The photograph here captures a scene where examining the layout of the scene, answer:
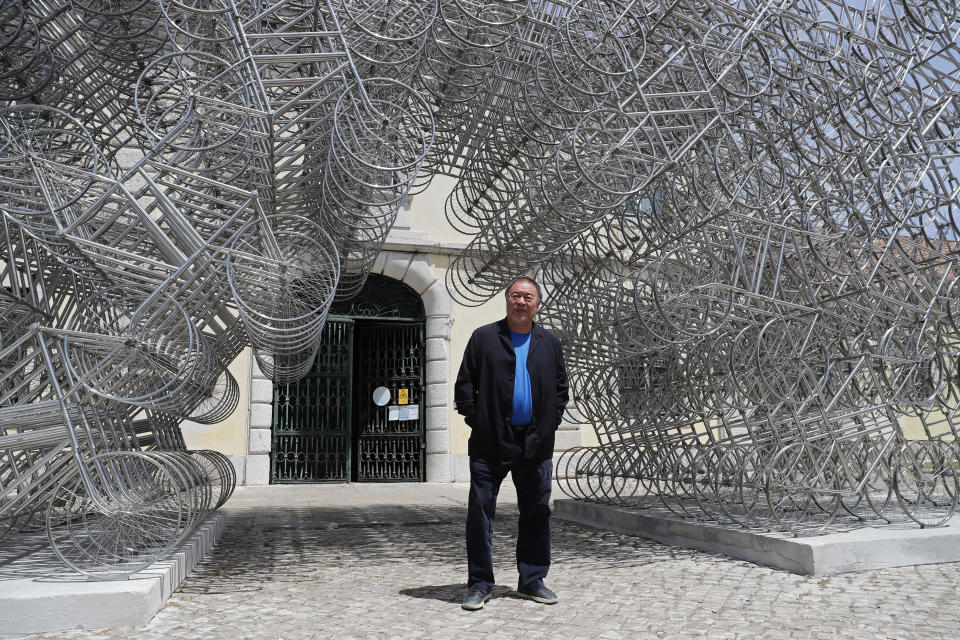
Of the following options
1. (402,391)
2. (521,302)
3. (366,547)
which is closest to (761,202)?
(521,302)

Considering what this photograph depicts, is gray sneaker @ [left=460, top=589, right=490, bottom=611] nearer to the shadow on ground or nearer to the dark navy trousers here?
the dark navy trousers

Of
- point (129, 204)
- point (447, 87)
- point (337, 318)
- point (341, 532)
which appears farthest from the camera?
point (337, 318)

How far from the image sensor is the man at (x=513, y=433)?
3.94 m

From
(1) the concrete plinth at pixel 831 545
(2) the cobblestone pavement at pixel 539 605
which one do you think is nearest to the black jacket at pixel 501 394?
(2) the cobblestone pavement at pixel 539 605

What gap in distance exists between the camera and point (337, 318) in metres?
12.8

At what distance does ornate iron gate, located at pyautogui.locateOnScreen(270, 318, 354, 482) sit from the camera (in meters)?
12.4

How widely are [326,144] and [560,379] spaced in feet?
6.58

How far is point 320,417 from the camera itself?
1272 cm

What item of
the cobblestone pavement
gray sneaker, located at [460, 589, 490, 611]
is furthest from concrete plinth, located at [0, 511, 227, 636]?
gray sneaker, located at [460, 589, 490, 611]

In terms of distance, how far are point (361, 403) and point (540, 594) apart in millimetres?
9491

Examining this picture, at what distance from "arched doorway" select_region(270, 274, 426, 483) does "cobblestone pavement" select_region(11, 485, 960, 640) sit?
6.23 meters

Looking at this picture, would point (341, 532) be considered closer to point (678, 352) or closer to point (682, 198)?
point (678, 352)

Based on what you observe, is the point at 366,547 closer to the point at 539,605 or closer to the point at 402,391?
the point at 539,605

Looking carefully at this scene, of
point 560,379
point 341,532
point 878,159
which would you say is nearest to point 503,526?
point 341,532
